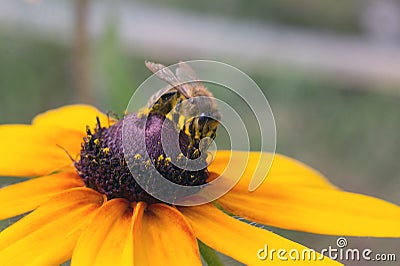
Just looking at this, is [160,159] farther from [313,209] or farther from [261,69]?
[261,69]

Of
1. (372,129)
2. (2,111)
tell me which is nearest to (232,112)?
(2,111)

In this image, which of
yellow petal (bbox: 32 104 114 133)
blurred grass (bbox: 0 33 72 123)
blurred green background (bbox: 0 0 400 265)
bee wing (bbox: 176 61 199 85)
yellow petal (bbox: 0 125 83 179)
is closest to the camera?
bee wing (bbox: 176 61 199 85)

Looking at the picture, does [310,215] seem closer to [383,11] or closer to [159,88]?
[159,88]

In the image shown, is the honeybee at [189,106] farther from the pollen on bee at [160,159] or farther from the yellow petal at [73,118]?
the yellow petal at [73,118]

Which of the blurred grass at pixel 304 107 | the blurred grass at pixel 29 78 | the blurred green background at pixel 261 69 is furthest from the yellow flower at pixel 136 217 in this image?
the blurred grass at pixel 29 78

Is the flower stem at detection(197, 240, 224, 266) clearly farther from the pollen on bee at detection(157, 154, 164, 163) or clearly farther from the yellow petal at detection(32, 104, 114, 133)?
the yellow petal at detection(32, 104, 114, 133)

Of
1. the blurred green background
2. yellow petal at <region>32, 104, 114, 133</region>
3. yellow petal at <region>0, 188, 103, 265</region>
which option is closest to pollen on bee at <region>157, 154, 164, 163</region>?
yellow petal at <region>0, 188, 103, 265</region>
